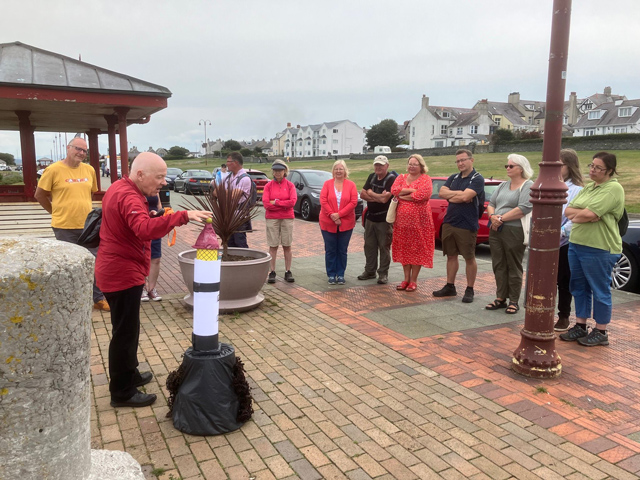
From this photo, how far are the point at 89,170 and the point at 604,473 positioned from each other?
19.1 feet

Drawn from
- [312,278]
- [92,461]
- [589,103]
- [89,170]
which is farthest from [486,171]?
[589,103]

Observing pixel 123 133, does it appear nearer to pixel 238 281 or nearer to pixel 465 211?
pixel 238 281

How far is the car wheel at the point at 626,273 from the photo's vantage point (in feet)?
24.3

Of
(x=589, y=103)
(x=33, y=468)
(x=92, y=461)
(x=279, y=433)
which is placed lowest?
(x=279, y=433)

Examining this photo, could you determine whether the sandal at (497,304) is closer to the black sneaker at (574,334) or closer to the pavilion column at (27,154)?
the black sneaker at (574,334)

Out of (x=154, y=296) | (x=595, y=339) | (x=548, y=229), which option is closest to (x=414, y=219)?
(x=595, y=339)

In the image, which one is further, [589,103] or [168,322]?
[589,103]

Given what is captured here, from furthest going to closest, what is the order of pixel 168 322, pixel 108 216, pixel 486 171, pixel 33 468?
pixel 486 171, pixel 168 322, pixel 108 216, pixel 33 468

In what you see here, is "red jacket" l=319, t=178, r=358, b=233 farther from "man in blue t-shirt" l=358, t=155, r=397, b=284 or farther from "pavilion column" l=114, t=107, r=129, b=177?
"pavilion column" l=114, t=107, r=129, b=177

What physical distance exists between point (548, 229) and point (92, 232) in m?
3.70

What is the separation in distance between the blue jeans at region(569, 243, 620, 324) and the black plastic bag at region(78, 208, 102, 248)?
4.52 m

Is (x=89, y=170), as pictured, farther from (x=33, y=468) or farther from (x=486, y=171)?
(x=486, y=171)

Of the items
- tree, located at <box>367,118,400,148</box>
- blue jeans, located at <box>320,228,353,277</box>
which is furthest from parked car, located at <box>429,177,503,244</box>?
tree, located at <box>367,118,400,148</box>

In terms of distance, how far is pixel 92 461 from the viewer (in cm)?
A: 241
